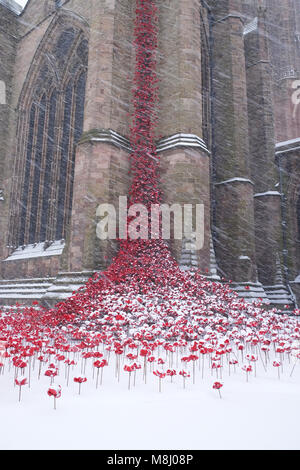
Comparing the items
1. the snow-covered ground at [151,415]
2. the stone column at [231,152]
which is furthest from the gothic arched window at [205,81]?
the snow-covered ground at [151,415]

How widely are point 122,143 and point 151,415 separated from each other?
8185mm

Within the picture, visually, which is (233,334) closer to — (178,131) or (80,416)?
(80,416)

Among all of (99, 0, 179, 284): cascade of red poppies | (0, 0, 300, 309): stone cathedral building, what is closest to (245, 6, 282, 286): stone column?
(0, 0, 300, 309): stone cathedral building

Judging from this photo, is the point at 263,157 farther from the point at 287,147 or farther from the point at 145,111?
the point at 145,111

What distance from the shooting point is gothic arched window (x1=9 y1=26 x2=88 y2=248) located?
1227cm

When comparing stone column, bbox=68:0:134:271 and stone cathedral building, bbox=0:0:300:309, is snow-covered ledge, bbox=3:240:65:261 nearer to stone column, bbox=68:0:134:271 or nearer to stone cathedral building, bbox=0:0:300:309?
stone cathedral building, bbox=0:0:300:309

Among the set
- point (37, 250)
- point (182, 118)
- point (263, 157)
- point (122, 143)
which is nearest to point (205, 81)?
point (263, 157)

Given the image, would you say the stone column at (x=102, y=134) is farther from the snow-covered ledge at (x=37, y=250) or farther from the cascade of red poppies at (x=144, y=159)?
the snow-covered ledge at (x=37, y=250)

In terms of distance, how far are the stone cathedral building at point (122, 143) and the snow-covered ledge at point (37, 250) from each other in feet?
0.26

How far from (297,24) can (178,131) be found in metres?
16.6

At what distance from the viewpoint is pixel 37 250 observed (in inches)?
491

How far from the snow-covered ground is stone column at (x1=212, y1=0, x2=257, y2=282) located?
25.4 ft

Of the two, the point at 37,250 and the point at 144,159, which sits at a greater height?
the point at 144,159

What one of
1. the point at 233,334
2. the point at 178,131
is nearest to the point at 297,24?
the point at 178,131
